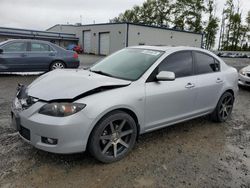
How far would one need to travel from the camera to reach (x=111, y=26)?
30875mm

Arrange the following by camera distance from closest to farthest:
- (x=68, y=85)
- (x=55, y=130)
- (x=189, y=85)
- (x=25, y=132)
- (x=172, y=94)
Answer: (x=55, y=130), (x=25, y=132), (x=68, y=85), (x=172, y=94), (x=189, y=85)

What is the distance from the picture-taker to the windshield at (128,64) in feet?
11.7

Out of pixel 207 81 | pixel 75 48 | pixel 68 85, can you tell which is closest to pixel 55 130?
pixel 68 85

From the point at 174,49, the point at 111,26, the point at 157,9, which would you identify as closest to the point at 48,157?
the point at 174,49

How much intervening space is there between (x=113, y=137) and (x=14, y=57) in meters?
7.10

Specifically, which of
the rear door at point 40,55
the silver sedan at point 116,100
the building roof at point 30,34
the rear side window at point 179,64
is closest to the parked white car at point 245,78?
the silver sedan at point 116,100

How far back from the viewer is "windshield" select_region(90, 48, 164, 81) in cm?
358

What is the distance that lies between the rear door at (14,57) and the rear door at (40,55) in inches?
8.6

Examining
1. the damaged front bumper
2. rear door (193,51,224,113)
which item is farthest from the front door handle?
the damaged front bumper

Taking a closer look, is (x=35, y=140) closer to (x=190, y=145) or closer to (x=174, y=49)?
(x=190, y=145)

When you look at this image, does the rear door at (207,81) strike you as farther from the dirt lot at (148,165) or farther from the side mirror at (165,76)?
the side mirror at (165,76)

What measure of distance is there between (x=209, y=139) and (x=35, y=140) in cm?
288

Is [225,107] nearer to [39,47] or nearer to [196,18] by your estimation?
[39,47]

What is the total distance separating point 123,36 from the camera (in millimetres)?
29375
